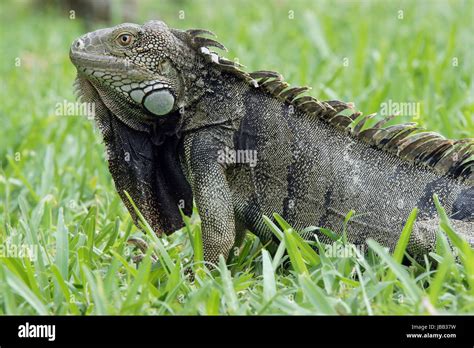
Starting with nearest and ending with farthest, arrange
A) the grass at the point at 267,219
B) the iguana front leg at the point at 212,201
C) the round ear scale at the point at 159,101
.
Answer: the grass at the point at 267,219 → the iguana front leg at the point at 212,201 → the round ear scale at the point at 159,101

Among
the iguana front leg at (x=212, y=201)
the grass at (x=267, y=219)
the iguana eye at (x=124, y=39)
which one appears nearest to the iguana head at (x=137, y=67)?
the iguana eye at (x=124, y=39)

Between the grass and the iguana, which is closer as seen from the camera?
the grass

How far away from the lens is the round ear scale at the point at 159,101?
15.2 ft

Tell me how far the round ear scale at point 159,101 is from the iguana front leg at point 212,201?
0.30 meters

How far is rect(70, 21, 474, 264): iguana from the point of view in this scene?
4.65 metres

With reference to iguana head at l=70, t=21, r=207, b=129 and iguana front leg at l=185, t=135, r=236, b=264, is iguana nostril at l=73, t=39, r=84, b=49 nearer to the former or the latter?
iguana head at l=70, t=21, r=207, b=129

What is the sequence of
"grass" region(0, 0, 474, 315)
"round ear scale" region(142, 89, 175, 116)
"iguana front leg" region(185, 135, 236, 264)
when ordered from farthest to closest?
"round ear scale" region(142, 89, 175, 116) < "iguana front leg" region(185, 135, 236, 264) < "grass" region(0, 0, 474, 315)

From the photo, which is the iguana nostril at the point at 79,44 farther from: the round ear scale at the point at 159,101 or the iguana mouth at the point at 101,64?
the round ear scale at the point at 159,101

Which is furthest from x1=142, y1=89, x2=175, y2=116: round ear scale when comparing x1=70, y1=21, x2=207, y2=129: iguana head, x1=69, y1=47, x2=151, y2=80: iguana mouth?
x1=69, y1=47, x2=151, y2=80: iguana mouth

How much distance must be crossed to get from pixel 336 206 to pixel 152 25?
1.52 m

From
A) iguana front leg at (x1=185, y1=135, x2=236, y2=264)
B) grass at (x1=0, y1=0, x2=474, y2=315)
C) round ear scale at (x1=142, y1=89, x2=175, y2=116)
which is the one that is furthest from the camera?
round ear scale at (x1=142, y1=89, x2=175, y2=116)

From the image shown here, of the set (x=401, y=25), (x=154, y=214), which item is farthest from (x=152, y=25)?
(x=401, y=25)

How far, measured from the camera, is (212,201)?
4.54 meters

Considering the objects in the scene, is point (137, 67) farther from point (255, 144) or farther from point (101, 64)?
point (255, 144)
